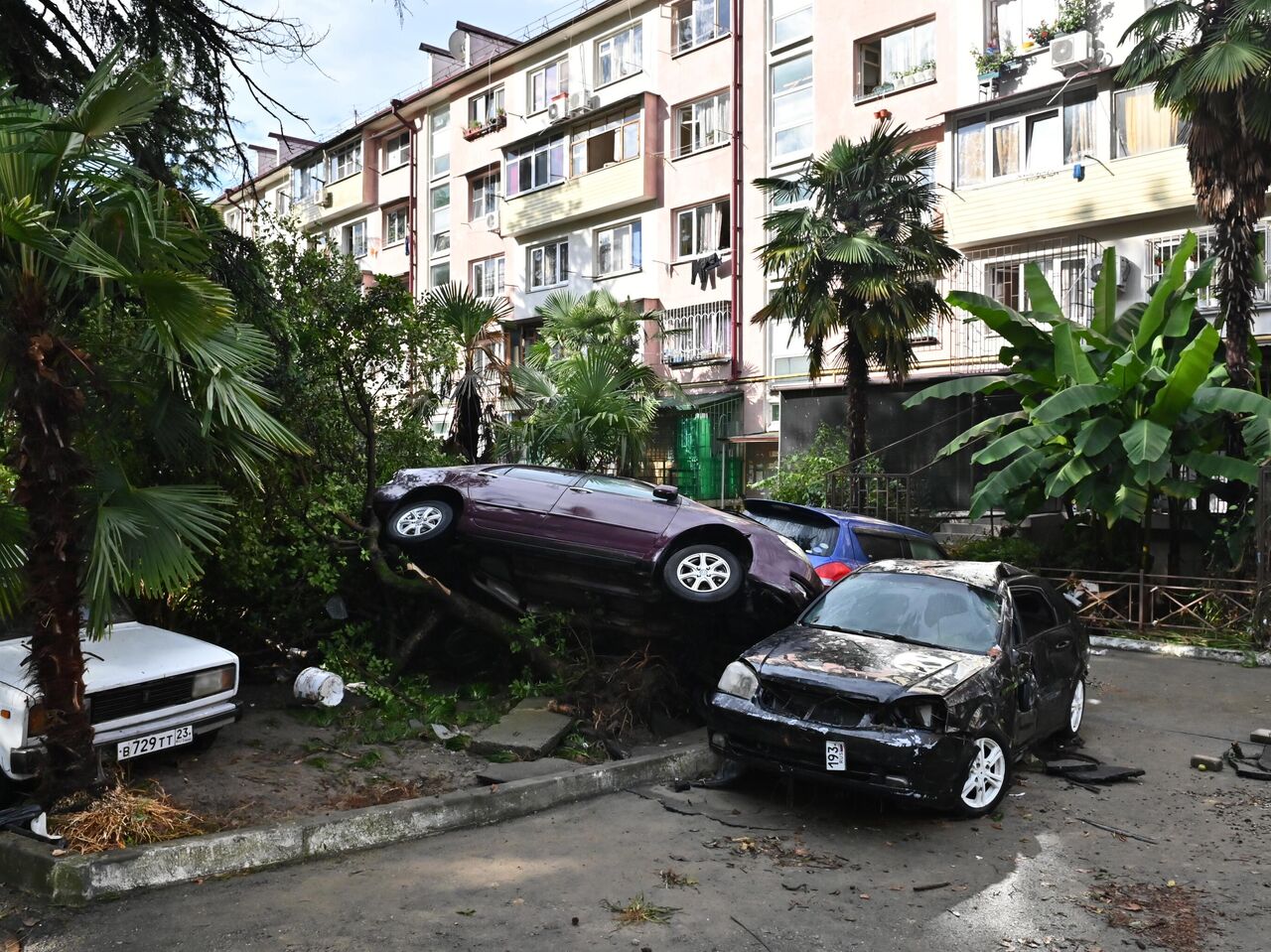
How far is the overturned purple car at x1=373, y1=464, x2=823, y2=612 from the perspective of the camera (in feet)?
27.7

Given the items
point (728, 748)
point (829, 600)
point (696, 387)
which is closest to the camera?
point (728, 748)

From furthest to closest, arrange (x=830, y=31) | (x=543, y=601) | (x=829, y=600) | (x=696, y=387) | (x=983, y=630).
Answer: (x=696, y=387)
(x=830, y=31)
(x=543, y=601)
(x=829, y=600)
(x=983, y=630)

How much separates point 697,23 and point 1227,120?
17.7 m

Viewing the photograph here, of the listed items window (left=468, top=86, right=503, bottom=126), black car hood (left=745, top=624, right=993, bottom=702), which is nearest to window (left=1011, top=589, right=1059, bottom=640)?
black car hood (left=745, top=624, right=993, bottom=702)

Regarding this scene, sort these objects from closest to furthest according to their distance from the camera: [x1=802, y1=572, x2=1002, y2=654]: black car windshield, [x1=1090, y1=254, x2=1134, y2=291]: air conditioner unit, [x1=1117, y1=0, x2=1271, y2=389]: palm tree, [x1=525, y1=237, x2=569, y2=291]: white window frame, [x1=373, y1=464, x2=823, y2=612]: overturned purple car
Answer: [x1=802, y1=572, x2=1002, y2=654]: black car windshield, [x1=373, y1=464, x2=823, y2=612]: overturned purple car, [x1=1117, y1=0, x2=1271, y2=389]: palm tree, [x1=1090, y1=254, x2=1134, y2=291]: air conditioner unit, [x1=525, y1=237, x2=569, y2=291]: white window frame

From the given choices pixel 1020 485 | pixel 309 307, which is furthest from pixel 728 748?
pixel 1020 485

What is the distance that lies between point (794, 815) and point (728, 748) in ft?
1.90

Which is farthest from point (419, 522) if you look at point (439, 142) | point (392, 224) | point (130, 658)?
point (392, 224)

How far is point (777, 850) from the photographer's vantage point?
19.0ft

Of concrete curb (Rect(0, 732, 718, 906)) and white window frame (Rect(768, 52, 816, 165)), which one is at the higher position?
white window frame (Rect(768, 52, 816, 165))

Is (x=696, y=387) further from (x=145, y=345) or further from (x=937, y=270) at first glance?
(x=145, y=345)

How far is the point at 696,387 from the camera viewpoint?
28016 mm

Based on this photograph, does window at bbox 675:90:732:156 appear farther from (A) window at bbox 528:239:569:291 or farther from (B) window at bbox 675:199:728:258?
(A) window at bbox 528:239:569:291

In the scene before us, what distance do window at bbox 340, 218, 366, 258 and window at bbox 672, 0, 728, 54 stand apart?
18544 mm
